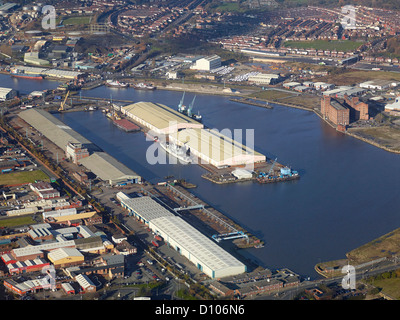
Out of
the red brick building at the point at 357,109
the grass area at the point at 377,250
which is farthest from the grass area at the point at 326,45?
the grass area at the point at 377,250

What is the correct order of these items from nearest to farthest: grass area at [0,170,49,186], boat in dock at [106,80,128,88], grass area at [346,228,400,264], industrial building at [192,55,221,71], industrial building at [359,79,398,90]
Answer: grass area at [346,228,400,264]
grass area at [0,170,49,186]
industrial building at [359,79,398,90]
boat in dock at [106,80,128,88]
industrial building at [192,55,221,71]

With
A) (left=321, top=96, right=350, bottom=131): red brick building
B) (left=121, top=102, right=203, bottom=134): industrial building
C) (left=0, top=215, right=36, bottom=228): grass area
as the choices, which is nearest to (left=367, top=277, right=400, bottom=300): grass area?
(left=0, top=215, right=36, bottom=228): grass area

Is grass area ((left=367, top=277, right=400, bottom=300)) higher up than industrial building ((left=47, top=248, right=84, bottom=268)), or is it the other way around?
industrial building ((left=47, top=248, right=84, bottom=268))

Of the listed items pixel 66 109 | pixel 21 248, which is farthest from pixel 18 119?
pixel 21 248

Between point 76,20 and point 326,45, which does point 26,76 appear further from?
point 326,45

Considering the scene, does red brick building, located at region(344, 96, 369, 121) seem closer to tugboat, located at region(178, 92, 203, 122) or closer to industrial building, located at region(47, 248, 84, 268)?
tugboat, located at region(178, 92, 203, 122)

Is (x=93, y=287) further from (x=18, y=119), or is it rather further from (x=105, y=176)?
(x=18, y=119)

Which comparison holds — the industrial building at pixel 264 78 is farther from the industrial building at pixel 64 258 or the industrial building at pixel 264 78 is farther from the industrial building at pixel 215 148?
the industrial building at pixel 64 258
